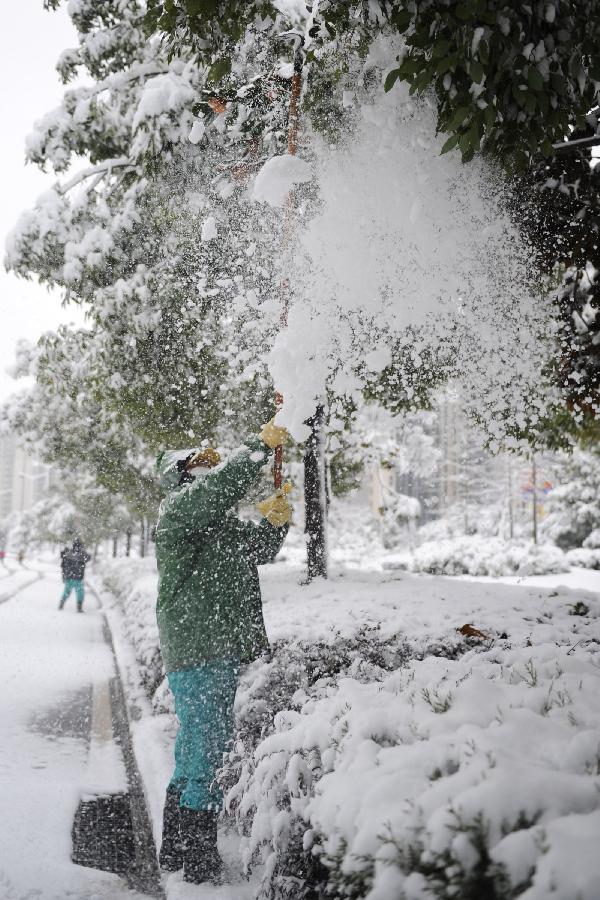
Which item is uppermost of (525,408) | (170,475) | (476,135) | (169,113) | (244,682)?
(169,113)

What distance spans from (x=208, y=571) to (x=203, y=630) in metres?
0.27

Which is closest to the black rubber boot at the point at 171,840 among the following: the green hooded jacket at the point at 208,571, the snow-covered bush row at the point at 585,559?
the green hooded jacket at the point at 208,571

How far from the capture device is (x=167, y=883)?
242 centimetres

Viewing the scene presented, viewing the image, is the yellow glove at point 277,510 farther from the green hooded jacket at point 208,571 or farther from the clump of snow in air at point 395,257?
the clump of snow in air at point 395,257

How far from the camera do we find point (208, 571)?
8.77 ft

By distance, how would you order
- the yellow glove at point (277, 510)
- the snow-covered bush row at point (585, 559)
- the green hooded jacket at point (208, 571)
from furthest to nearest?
the snow-covered bush row at point (585, 559), the yellow glove at point (277, 510), the green hooded jacket at point (208, 571)

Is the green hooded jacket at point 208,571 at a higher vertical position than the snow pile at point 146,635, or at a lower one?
higher

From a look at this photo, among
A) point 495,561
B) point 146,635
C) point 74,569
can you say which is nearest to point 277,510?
point 146,635

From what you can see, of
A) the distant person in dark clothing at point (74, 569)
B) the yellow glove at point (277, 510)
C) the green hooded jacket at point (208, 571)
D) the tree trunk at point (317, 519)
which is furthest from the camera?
the distant person in dark clothing at point (74, 569)

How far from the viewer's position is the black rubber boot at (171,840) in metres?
2.55

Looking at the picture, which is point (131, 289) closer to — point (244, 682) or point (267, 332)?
point (267, 332)

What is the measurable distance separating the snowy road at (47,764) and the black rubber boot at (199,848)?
10.2 inches

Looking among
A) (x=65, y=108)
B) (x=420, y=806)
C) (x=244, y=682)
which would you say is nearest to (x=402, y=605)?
(x=244, y=682)

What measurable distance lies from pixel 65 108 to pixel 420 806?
299 inches
